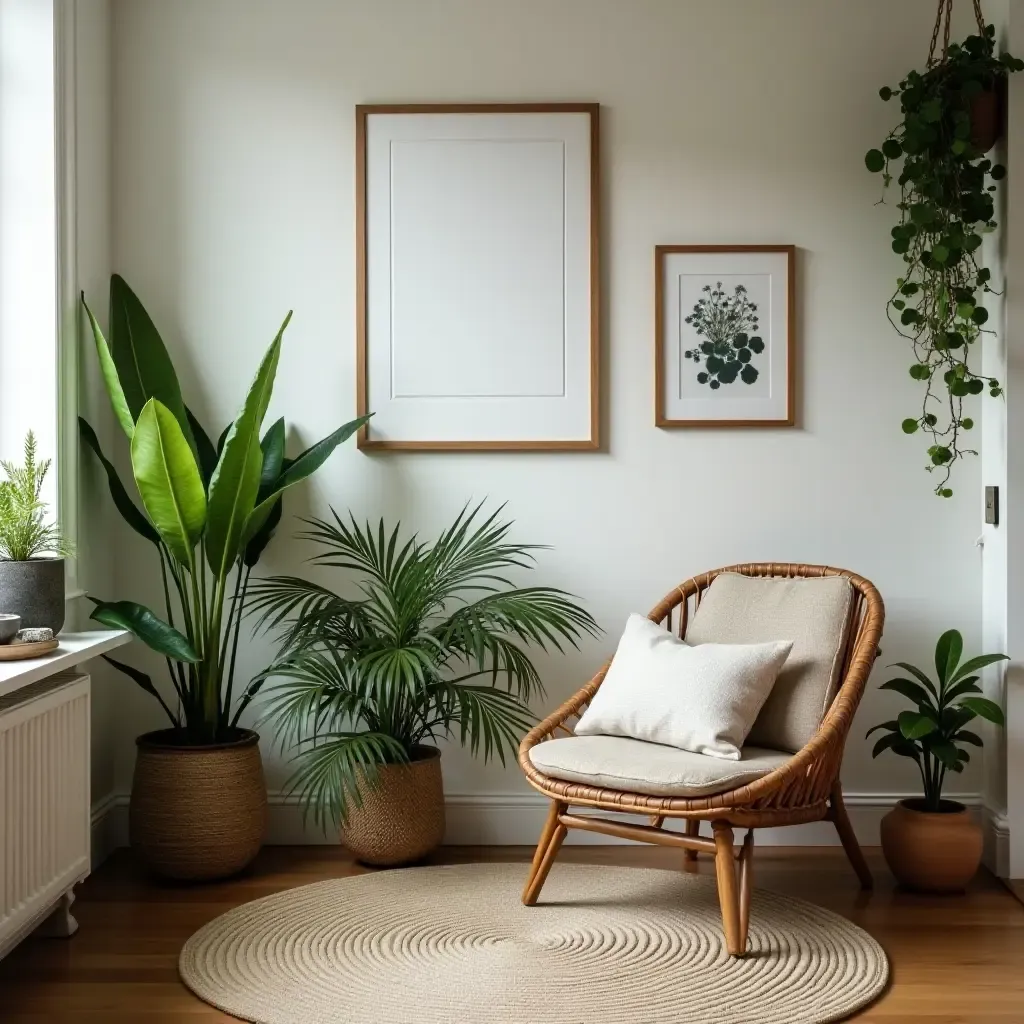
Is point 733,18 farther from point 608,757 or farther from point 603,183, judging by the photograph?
point 608,757

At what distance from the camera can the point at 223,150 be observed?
3.56 meters

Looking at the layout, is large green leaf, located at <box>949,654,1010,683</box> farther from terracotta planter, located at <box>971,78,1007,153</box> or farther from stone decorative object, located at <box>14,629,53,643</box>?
stone decorative object, located at <box>14,629,53,643</box>

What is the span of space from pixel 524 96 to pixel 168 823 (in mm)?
2277

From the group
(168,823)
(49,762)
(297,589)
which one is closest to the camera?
(49,762)

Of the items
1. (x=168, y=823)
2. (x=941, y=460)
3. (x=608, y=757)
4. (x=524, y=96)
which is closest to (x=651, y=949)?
(x=608, y=757)

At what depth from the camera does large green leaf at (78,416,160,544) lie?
3305 millimetres

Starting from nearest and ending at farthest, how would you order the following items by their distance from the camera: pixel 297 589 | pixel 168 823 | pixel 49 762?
1. pixel 49 762
2. pixel 168 823
3. pixel 297 589

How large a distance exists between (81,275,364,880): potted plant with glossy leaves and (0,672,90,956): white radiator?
0.29 meters

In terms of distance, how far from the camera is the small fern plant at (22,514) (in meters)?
2.72

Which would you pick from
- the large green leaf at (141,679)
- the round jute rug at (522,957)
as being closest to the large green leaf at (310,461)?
the large green leaf at (141,679)

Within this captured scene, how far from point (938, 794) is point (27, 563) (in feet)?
7.83

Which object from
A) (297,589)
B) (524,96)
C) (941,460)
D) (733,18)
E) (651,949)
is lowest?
(651,949)

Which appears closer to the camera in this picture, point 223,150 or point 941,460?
point 941,460

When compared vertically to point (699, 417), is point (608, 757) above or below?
below
